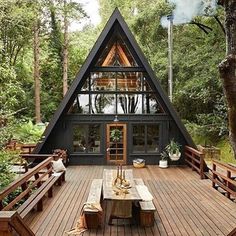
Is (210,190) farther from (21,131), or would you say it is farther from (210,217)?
(21,131)

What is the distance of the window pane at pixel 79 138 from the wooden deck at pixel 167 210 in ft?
6.63

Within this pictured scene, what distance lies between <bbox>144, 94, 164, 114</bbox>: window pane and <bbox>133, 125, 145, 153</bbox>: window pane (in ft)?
2.20

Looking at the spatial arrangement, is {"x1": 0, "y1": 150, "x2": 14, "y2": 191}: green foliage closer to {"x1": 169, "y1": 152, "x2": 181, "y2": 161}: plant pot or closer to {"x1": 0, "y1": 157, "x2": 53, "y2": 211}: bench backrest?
{"x1": 0, "y1": 157, "x2": 53, "y2": 211}: bench backrest

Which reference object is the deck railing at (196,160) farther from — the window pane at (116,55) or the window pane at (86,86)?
the window pane at (86,86)

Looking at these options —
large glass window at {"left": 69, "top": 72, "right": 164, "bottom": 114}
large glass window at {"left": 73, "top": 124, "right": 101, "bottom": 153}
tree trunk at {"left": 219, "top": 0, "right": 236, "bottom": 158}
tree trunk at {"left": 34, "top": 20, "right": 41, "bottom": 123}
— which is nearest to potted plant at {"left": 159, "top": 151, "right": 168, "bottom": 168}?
large glass window at {"left": 69, "top": 72, "right": 164, "bottom": 114}

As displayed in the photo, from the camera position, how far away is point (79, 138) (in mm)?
11906

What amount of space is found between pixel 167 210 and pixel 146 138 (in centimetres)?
556

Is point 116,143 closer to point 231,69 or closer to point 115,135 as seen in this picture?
point 115,135

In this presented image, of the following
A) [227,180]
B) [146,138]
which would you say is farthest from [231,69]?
[146,138]

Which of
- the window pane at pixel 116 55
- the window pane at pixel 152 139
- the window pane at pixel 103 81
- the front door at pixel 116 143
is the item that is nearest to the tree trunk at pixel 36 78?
the window pane at pixel 103 81

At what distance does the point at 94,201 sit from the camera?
5645 millimetres

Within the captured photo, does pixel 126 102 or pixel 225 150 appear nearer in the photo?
pixel 126 102

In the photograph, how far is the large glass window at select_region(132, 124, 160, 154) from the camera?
11961 millimetres

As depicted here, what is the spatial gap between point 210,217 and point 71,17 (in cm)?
1554
